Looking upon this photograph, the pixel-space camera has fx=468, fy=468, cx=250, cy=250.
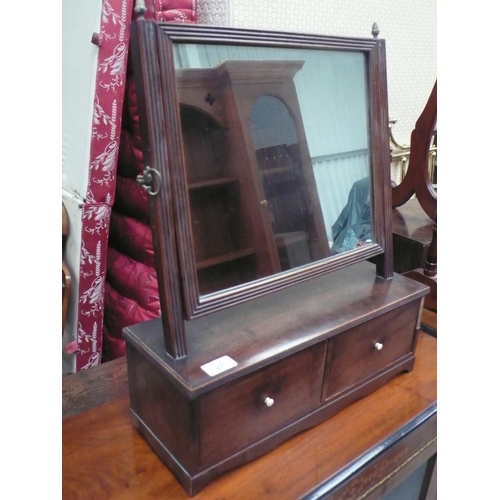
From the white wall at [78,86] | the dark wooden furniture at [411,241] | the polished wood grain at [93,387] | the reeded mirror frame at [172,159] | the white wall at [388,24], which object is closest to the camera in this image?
A: the reeded mirror frame at [172,159]

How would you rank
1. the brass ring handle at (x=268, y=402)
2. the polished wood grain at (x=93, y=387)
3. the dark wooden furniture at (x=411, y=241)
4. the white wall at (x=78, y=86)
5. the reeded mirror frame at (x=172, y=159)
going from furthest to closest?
the dark wooden furniture at (x=411, y=241)
the white wall at (x=78, y=86)
the polished wood grain at (x=93, y=387)
the brass ring handle at (x=268, y=402)
the reeded mirror frame at (x=172, y=159)

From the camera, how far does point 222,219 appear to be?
0.64m

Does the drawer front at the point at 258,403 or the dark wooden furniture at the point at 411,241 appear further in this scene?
the dark wooden furniture at the point at 411,241

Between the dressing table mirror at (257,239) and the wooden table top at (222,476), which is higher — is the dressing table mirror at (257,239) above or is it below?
above

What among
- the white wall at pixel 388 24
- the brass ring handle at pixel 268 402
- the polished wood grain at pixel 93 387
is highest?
the white wall at pixel 388 24

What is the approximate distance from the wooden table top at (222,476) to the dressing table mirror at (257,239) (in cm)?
2

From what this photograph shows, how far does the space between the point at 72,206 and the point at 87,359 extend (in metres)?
0.37

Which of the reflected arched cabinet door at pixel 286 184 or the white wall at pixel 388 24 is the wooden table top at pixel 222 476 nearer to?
the reflected arched cabinet door at pixel 286 184

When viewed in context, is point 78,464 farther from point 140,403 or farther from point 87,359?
point 87,359

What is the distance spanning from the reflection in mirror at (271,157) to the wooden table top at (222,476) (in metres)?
0.26

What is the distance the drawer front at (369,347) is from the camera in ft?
2.38

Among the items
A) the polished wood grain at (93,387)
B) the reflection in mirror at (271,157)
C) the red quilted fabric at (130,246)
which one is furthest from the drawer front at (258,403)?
the red quilted fabric at (130,246)

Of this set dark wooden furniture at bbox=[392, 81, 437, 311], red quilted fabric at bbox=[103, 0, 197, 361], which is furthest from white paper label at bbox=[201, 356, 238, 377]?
dark wooden furniture at bbox=[392, 81, 437, 311]

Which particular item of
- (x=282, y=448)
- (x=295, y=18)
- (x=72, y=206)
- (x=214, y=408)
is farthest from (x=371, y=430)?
(x=295, y=18)
